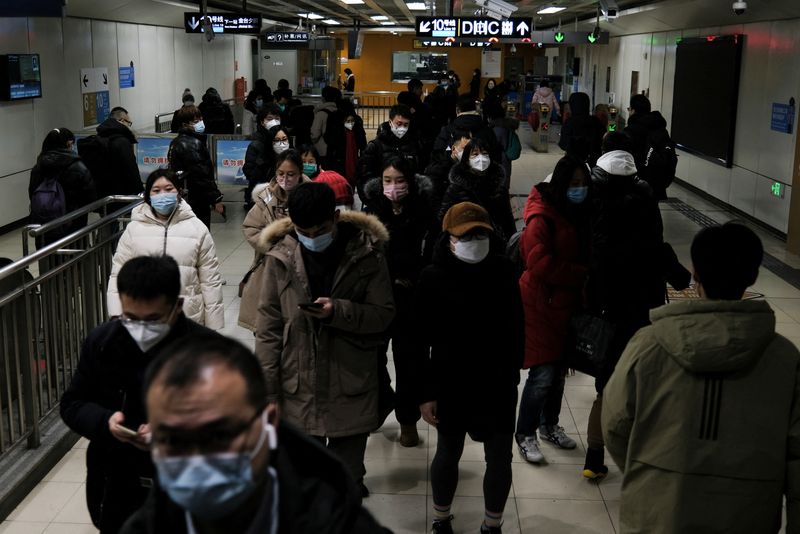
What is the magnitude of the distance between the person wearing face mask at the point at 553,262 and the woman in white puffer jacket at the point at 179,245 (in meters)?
1.59

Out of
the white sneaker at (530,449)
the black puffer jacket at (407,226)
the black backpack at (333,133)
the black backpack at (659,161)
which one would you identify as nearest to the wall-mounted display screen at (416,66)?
the black backpack at (333,133)

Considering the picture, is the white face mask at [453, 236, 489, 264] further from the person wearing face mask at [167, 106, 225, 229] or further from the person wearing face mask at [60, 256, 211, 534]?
the person wearing face mask at [167, 106, 225, 229]

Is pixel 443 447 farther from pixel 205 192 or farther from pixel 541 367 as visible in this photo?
pixel 205 192

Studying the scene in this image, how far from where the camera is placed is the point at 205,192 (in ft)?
30.2

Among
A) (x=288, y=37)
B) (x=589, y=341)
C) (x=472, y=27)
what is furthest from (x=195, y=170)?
(x=288, y=37)

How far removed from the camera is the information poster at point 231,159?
41.1 feet

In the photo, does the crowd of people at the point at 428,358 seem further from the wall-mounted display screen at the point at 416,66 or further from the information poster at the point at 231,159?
the wall-mounted display screen at the point at 416,66

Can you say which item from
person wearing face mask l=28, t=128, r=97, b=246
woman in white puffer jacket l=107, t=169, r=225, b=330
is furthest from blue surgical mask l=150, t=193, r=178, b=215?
person wearing face mask l=28, t=128, r=97, b=246

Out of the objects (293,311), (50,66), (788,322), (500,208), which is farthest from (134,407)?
(50,66)

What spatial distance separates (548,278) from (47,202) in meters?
4.98

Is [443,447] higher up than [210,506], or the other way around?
[210,506]

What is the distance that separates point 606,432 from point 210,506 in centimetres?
155

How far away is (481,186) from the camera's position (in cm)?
585

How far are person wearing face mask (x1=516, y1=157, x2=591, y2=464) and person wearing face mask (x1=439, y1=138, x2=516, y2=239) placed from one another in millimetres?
1084
